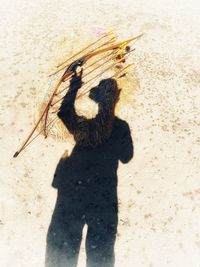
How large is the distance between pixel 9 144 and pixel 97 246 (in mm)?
2920

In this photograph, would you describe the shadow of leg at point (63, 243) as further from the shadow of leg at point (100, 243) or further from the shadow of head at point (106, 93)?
the shadow of head at point (106, 93)

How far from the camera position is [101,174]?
250 inches

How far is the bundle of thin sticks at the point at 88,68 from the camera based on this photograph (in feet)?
22.9

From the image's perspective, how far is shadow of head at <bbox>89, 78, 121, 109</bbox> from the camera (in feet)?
22.9

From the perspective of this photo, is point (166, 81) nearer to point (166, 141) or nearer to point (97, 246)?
point (166, 141)

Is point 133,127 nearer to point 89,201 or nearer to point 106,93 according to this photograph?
point 106,93

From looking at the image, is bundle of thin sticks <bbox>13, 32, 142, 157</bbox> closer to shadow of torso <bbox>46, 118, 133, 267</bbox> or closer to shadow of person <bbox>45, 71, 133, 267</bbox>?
shadow of person <bbox>45, 71, 133, 267</bbox>

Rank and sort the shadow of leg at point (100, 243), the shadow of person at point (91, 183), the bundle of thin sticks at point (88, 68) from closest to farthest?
the shadow of leg at point (100, 243) → the shadow of person at point (91, 183) → the bundle of thin sticks at point (88, 68)

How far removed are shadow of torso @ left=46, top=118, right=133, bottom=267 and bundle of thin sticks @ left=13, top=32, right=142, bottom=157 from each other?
3.26 feet

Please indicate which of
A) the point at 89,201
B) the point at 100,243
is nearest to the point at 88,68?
the point at 89,201

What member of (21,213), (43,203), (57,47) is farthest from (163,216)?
(57,47)

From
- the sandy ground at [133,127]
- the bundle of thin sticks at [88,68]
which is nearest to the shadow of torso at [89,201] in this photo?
the sandy ground at [133,127]

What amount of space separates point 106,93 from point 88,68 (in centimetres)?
107

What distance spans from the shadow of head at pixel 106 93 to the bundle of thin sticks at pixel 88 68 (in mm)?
201
